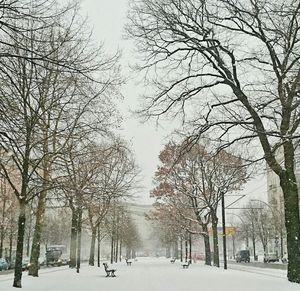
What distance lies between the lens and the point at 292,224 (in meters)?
20.7

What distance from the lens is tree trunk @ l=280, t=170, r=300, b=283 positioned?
20219mm

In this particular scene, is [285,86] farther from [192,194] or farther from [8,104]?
[192,194]

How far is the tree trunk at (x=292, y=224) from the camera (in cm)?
2022

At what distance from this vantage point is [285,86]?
57.1 feet

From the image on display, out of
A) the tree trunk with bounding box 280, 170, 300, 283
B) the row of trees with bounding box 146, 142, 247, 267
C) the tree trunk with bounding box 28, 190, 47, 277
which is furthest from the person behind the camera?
the row of trees with bounding box 146, 142, 247, 267

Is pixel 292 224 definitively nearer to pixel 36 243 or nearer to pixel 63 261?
pixel 36 243

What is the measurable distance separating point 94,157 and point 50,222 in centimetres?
6222

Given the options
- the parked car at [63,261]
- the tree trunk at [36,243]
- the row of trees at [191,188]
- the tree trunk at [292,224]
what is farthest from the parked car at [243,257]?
the tree trunk at [292,224]

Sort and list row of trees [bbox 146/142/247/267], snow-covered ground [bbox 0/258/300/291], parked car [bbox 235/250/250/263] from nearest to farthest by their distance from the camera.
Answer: snow-covered ground [bbox 0/258/300/291]
row of trees [bbox 146/142/247/267]
parked car [bbox 235/250/250/263]

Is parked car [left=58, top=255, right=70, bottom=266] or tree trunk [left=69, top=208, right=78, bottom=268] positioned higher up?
tree trunk [left=69, top=208, right=78, bottom=268]

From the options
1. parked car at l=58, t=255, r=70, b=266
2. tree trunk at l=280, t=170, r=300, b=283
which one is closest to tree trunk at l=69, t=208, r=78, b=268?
tree trunk at l=280, t=170, r=300, b=283

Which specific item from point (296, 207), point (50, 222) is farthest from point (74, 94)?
point (50, 222)

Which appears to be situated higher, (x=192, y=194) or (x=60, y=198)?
(x=192, y=194)

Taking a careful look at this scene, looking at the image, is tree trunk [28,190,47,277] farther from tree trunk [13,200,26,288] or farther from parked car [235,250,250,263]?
parked car [235,250,250,263]
